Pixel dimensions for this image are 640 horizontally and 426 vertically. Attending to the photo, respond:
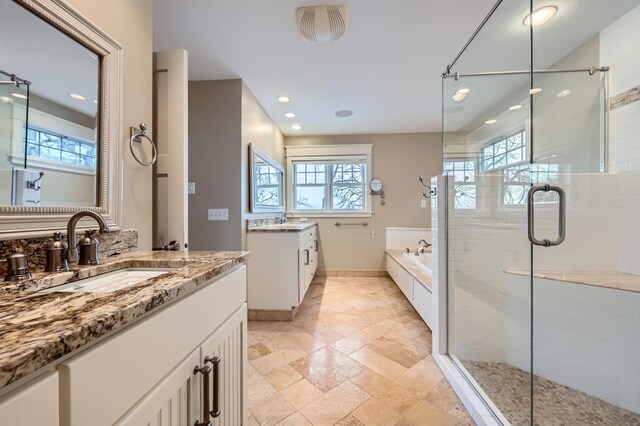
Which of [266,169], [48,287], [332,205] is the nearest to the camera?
[48,287]

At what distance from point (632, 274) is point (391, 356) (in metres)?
1.72

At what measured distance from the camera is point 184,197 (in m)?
1.51

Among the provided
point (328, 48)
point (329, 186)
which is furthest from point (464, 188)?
point (329, 186)

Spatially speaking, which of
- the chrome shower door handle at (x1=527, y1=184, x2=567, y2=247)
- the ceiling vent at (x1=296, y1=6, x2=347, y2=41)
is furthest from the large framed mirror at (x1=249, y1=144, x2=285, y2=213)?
the chrome shower door handle at (x1=527, y1=184, x2=567, y2=247)

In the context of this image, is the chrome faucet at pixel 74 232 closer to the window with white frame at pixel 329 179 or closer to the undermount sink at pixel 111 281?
the undermount sink at pixel 111 281

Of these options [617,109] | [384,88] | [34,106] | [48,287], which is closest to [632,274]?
[617,109]

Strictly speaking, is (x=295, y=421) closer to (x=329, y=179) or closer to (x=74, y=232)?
(x=74, y=232)

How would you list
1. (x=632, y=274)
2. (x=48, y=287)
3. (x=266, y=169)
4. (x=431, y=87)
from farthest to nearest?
(x=266, y=169) < (x=431, y=87) < (x=632, y=274) < (x=48, y=287)

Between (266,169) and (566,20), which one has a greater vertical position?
(566,20)

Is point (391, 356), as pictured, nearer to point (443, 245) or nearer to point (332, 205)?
point (443, 245)

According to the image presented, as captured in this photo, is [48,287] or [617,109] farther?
[617,109]

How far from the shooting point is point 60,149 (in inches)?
37.2

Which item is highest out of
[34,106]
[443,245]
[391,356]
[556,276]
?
[34,106]

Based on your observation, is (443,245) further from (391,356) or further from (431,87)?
(431,87)
